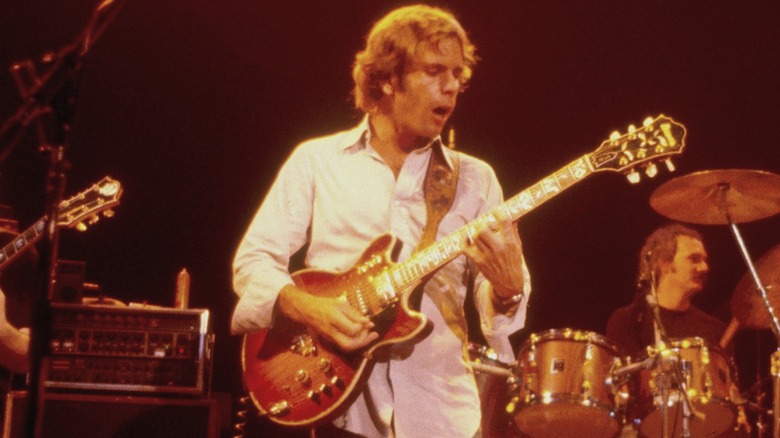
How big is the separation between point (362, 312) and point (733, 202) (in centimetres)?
333

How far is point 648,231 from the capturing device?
6.88 metres

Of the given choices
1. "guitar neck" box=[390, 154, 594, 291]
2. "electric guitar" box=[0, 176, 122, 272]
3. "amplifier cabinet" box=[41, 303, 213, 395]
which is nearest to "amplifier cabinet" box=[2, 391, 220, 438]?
"amplifier cabinet" box=[41, 303, 213, 395]

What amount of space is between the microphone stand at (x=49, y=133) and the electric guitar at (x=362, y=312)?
0.88 metres

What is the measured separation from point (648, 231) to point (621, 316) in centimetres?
107

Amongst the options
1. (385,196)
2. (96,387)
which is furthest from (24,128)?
(96,387)

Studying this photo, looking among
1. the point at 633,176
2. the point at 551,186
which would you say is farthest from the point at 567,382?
the point at 551,186

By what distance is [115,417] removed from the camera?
3961mm

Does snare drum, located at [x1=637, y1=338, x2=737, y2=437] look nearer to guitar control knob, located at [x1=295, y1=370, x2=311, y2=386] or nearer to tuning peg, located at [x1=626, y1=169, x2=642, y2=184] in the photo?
tuning peg, located at [x1=626, y1=169, x2=642, y2=184]

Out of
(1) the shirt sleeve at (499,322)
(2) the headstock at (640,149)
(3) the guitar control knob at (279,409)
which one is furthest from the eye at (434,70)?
(3) the guitar control knob at (279,409)

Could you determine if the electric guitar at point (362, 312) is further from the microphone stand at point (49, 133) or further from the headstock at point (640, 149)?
the microphone stand at point (49, 133)

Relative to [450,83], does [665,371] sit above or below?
below

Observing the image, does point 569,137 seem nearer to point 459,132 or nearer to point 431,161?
point 459,132

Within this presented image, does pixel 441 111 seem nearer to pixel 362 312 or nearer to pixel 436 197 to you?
pixel 436 197

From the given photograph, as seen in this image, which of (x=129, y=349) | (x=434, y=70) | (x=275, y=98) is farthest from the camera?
(x=275, y=98)
